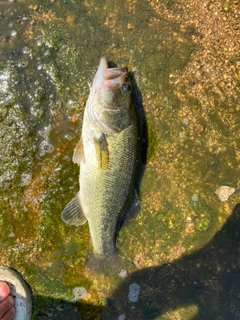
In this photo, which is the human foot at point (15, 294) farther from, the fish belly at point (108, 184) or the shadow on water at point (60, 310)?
the fish belly at point (108, 184)

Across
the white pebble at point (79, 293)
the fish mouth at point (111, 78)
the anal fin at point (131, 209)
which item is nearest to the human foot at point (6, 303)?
the white pebble at point (79, 293)

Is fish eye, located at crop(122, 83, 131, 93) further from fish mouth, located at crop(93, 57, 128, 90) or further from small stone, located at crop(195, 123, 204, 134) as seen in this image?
small stone, located at crop(195, 123, 204, 134)

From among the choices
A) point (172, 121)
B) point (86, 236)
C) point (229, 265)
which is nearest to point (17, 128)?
point (86, 236)

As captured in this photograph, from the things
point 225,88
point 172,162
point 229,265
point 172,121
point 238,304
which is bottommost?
point 238,304

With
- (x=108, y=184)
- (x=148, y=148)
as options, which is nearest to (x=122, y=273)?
(x=108, y=184)

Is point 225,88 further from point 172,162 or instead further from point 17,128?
point 17,128

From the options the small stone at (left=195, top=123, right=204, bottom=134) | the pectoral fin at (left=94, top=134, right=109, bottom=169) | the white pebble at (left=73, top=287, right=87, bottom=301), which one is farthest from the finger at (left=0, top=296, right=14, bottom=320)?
the small stone at (left=195, top=123, right=204, bottom=134)
